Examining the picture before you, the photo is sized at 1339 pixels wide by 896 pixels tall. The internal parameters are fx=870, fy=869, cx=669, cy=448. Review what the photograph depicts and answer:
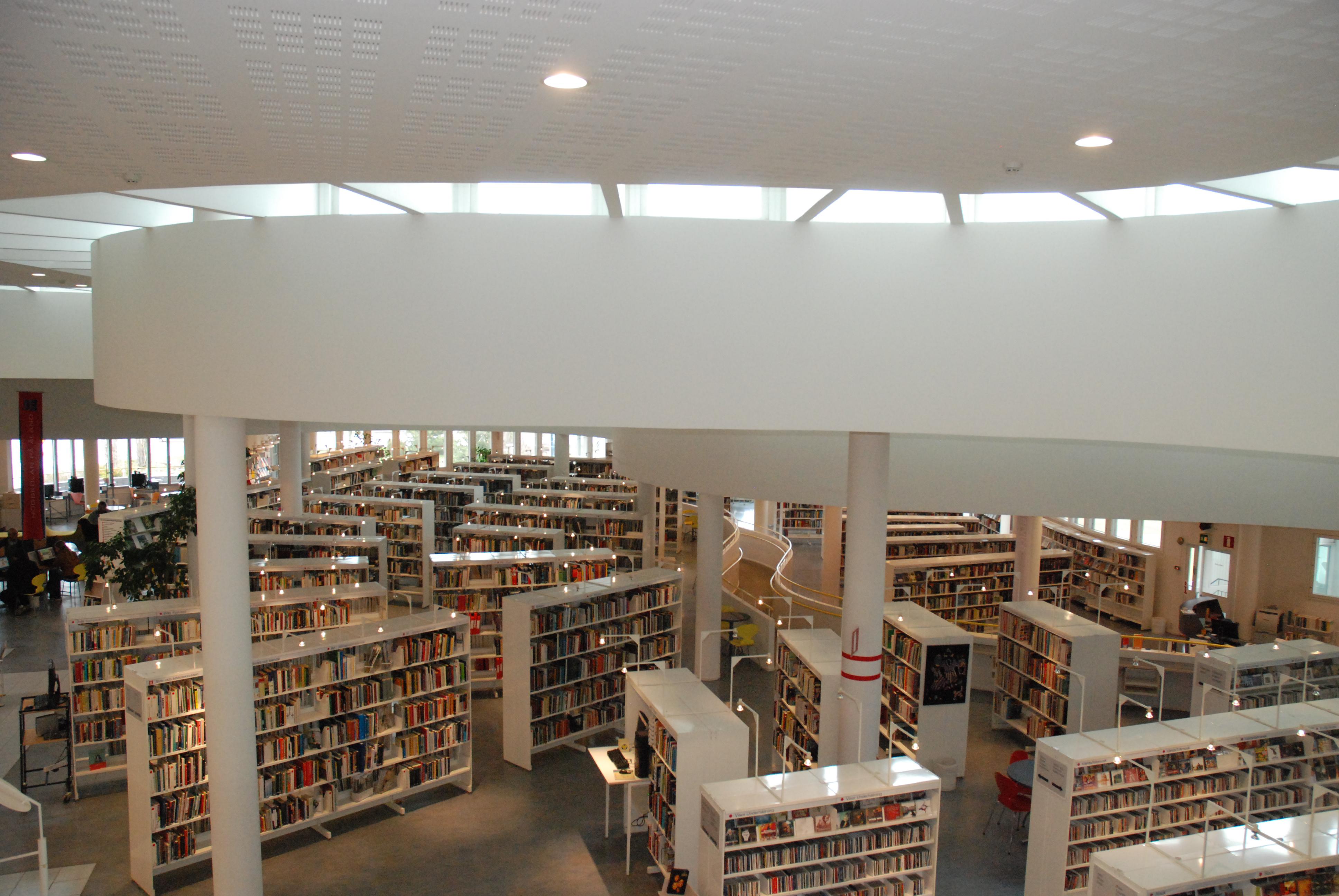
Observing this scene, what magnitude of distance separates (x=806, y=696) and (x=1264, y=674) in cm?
515

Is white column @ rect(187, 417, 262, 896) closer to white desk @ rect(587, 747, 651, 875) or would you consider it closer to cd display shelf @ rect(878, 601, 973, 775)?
white desk @ rect(587, 747, 651, 875)

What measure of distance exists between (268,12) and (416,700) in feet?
Result: 25.6

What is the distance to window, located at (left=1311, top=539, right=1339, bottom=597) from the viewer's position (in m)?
14.2

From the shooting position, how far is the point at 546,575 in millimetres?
12156

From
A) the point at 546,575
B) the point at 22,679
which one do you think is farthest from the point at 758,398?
the point at 22,679

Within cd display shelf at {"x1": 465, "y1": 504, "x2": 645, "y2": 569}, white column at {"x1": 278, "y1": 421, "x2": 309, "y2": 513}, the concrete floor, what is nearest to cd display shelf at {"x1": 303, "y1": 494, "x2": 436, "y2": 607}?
white column at {"x1": 278, "y1": 421, "x2": 309, "y2": 513}

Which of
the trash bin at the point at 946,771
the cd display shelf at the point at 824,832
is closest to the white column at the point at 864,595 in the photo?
the cd display shelf at the point at 824,832

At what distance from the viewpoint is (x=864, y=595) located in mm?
7238

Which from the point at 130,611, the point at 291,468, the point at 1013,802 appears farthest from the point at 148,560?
the point at 1013,802

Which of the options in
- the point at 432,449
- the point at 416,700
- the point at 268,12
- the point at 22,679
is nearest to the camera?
the point at 268,12

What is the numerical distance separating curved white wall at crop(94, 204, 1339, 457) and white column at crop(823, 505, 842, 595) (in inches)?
449

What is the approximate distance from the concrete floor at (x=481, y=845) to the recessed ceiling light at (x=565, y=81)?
663cm

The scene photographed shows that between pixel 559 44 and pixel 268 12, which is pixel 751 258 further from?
pixel 268 12

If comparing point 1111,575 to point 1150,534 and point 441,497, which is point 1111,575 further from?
point 441,497
